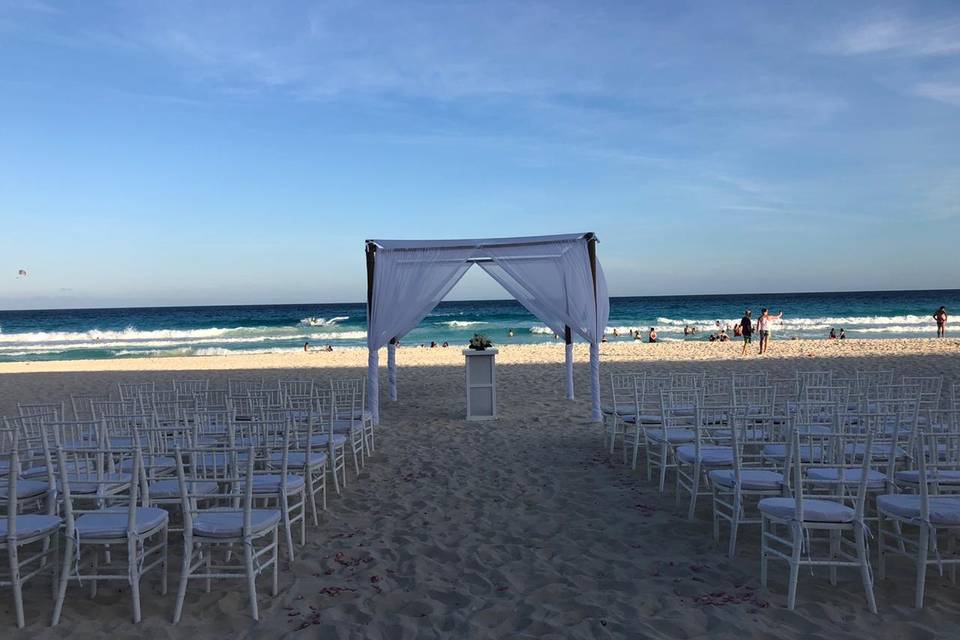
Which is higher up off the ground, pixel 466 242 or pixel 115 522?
pixel 466 242

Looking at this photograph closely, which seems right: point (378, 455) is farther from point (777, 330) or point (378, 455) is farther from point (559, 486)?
point (777, 330)

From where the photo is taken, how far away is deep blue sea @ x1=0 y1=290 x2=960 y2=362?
27766 mm

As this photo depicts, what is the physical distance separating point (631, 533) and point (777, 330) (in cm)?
2940

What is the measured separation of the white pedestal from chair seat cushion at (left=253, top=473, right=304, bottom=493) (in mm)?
4425

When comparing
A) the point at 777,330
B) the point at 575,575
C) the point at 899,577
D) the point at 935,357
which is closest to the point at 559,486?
the point at 575,575

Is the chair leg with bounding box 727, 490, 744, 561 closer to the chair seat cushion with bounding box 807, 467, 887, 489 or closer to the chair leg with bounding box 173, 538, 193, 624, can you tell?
the chair seat cushion with bounding box 807, 467, 887, 489

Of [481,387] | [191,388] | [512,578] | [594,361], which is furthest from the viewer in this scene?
[481,387]

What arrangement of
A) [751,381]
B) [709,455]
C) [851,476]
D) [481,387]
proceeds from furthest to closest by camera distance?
[481,387] → [751,381] → [709,455] → [851,476]

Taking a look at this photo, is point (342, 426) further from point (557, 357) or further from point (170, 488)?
point (557, 357)

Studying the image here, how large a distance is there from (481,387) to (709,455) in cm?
426

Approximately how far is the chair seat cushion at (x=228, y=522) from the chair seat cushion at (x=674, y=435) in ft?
10.5

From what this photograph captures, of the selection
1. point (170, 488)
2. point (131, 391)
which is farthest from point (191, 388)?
point (170, 488)

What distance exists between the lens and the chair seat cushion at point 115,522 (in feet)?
9.77

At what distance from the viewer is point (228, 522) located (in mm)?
3102
